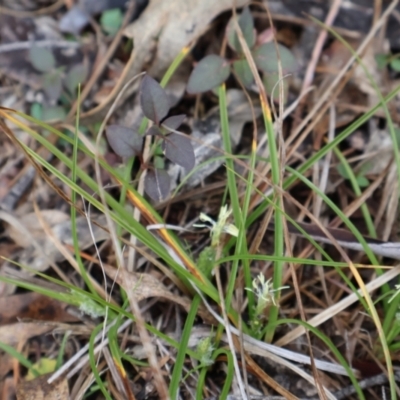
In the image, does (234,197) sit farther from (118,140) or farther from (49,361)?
(49,361)

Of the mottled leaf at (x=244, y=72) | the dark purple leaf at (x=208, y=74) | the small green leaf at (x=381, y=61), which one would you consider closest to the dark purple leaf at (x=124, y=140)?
the dark purple leaf at (x=208, y=74)

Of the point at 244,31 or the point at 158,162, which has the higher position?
the point at 244,31

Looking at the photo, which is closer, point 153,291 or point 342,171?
point 153,291

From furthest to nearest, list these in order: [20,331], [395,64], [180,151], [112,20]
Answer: [112,20]
[395,64]
[20,331]
[180,151]

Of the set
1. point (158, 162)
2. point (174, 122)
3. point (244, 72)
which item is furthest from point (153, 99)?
point (244, 72)

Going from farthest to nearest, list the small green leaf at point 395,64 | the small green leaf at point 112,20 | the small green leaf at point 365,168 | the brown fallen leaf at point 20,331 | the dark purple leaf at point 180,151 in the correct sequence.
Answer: the small green leaf at point 112,20, the small green leaf at point 395,64, the small green leaf at point 365,168, the brown fallen leaf at point 20,331, the dark purple leaf at point 180,151

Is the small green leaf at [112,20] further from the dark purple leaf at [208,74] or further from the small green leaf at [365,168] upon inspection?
the small green leaf at [365,168]

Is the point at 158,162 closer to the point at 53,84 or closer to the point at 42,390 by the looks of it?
the point at 53,84
